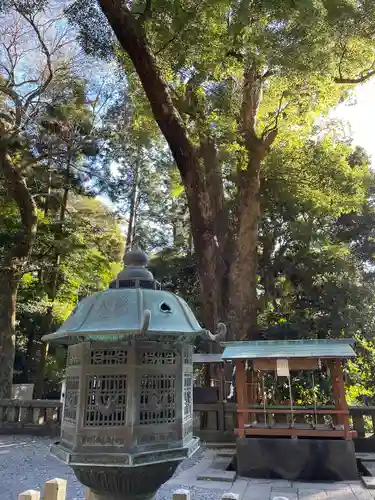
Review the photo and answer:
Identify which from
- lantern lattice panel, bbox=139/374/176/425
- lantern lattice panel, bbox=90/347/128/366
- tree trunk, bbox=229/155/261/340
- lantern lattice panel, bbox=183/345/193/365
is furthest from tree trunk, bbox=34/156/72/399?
lantern lattice panel, bbox=139/374/176/425

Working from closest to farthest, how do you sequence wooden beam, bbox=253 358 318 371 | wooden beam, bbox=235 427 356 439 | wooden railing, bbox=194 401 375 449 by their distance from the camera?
wooden beam, bbox=235 427 356 439 → wooden beam, bbox=253 358 318 371 → wooden railing, bbox=194 401 375 449

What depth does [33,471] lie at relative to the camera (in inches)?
233

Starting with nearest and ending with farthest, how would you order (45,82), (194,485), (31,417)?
(194,485)
(31,417)
(45,82)

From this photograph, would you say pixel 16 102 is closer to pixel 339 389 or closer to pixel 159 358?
pixel 339 389

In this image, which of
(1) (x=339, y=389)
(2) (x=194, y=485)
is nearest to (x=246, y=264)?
(1) (x=339, y=389)

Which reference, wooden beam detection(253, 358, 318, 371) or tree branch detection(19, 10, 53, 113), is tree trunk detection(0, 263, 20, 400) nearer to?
tree branch detection(19, 10, 53, 113)

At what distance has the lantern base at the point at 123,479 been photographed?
224 centimetres

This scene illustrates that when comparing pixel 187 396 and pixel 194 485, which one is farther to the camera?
pixel 194 485

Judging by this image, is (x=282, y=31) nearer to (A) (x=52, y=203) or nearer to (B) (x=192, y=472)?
(B) (x=192, y=472)

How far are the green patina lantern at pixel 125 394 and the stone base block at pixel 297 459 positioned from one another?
4.39 metres

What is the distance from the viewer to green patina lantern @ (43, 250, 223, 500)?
7.27 feet

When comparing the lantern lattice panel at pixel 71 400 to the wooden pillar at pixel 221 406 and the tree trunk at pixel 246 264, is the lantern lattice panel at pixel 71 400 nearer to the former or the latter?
the wooden pillar at pixel 221 406

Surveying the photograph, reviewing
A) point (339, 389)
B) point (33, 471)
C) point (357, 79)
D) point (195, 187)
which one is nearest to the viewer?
point (33, 471)

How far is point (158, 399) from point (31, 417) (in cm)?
835
